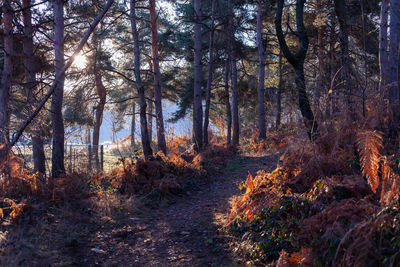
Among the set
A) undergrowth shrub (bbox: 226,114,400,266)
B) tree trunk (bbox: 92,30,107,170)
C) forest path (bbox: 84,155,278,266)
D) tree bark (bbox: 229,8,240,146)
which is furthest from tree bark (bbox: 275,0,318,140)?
tree bark (bbox: 229,8,240,146)

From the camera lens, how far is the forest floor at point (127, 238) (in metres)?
4.03

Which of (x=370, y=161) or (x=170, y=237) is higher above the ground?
(x=370, y=161)

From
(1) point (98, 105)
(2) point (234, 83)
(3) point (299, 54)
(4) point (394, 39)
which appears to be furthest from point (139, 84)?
(2) point (234, 83)

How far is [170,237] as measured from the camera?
493 centimetres

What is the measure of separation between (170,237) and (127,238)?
0.68 meters

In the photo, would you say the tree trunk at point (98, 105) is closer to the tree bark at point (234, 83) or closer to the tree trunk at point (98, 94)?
the tree trunk at point (98, 94)

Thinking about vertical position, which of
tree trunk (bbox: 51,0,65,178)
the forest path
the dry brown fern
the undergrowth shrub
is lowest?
the forest path

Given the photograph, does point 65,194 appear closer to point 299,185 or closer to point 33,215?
point 33,215

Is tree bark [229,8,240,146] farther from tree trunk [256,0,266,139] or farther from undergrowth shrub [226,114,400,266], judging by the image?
undergrowth shrub [226,114,400,266]

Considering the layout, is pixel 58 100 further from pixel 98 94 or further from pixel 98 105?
pixel 98 94

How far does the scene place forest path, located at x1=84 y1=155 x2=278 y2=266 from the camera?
13.6 feet

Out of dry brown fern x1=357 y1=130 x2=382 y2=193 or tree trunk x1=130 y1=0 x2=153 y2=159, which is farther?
tree trunk x1=130 y1=0 x2=153 y2=159

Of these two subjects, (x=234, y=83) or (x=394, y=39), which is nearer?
(x=394, y=39)

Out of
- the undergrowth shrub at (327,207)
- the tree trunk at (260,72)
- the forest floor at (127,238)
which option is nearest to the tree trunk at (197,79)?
the tree trunk at (260,72)
